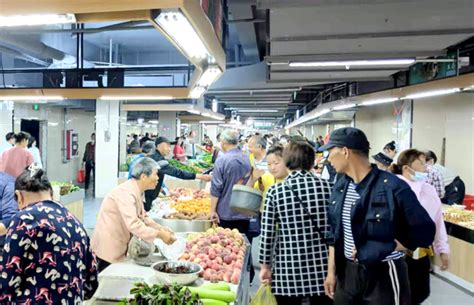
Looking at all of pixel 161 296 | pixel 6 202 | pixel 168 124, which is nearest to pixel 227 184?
pixel 6 202

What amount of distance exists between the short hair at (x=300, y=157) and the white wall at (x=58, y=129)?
38.1 ft

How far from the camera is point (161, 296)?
7.39ft

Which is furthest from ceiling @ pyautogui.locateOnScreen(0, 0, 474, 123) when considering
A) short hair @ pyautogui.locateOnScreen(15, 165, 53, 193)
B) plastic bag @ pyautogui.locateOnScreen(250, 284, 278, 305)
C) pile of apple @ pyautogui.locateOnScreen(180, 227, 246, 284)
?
plastic bag @ pyautogui.locateOnScreen(250, 284, 278, 305)

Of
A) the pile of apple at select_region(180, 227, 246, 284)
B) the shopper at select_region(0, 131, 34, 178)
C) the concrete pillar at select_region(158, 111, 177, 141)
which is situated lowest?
the pile of apple at select_region(180, 227, 246, 284)

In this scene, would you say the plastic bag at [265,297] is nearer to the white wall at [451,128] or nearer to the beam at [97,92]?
the beam at [97,92]

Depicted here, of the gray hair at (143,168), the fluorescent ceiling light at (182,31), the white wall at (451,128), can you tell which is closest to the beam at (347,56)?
the fluorescent ceiling light at (182,31)

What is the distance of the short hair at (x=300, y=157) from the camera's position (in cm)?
306

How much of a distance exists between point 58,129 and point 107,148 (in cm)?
431

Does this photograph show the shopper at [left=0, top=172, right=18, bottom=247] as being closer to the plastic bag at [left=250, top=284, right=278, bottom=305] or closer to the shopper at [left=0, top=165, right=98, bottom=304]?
the shopper at [left=0, top=165, right=98, bottom=304]

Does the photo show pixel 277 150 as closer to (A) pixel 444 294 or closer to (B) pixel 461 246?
(A) pixel 444 294

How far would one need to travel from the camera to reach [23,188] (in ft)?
7.81

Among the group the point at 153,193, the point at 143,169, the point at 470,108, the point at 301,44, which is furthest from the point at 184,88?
the point at 470,108

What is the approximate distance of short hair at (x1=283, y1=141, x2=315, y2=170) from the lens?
306 cm

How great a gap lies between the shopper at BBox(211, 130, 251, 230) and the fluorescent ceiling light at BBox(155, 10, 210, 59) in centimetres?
173
